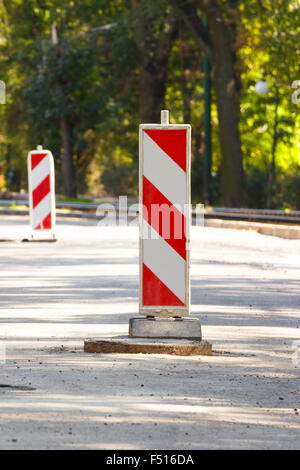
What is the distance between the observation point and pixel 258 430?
6602 mm

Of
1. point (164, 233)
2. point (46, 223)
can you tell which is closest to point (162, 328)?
point (164, 233)

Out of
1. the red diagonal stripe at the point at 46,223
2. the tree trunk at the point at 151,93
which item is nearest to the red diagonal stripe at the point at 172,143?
the red diagonal stripe at the point at 46,223

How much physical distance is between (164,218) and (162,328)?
2.59 feet

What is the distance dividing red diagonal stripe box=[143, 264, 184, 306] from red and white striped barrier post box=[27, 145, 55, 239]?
37.6 ft

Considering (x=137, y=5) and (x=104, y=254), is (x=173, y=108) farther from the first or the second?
(x=104, y=254)

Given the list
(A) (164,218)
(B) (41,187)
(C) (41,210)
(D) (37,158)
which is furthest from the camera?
(C) (41,210)

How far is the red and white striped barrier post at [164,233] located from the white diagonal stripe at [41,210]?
1178 centimetres

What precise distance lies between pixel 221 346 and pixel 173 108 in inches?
1749

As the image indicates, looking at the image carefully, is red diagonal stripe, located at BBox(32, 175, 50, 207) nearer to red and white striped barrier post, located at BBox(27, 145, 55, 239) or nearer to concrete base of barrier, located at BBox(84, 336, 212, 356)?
red and white striped barrier post, located at BBox(27, 145, 55, 239)

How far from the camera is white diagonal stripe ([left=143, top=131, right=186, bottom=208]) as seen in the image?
31.7 ft

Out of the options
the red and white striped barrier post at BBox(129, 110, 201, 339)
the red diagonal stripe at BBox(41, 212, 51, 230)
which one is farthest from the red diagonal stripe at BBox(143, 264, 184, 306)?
the red diagonal stripe at BBox(41, 212, 51, 230)

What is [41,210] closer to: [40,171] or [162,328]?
[40,171]

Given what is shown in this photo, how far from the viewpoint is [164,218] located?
9.57 m

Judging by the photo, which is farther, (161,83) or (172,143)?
(161,83)
